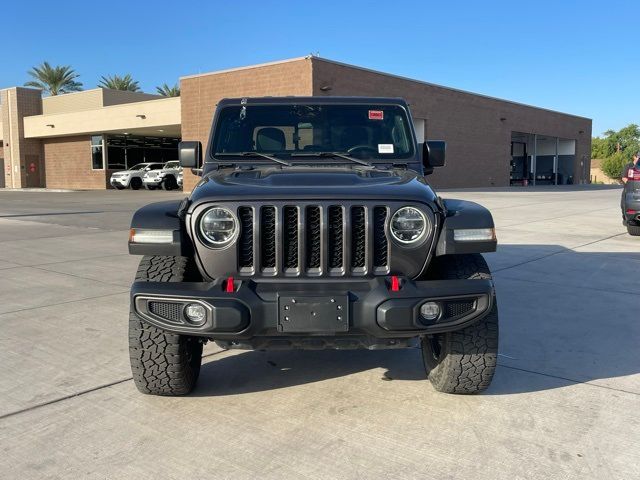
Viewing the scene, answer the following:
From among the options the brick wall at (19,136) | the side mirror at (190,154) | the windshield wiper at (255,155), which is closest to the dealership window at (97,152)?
the brick wall at (19,136)

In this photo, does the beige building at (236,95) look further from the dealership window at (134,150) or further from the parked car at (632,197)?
the parked car at (632,197)

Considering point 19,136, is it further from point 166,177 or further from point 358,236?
point 358,236

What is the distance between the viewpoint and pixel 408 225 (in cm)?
322

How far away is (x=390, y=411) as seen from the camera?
135 inches

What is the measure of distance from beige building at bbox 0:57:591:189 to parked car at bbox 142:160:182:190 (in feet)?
7.81

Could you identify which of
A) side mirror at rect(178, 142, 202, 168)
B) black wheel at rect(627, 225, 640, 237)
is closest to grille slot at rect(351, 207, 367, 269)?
side mirror at rect(178, 142, 202, 168)

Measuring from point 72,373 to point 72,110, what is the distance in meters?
41.5

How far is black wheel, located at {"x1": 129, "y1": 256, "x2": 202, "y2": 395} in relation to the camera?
3.33 metres

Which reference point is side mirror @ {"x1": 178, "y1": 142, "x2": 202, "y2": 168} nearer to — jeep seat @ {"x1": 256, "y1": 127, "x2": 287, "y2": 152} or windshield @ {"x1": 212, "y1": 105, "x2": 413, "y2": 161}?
windshield @ {"x1": 212, "y1": 105, "x2": 413, "y2": 161}

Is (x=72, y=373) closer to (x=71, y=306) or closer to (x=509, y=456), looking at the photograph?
(x=71, y=306)

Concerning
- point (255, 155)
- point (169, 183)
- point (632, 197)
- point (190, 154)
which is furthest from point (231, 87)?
point (255, 155)

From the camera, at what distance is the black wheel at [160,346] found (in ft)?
10.9

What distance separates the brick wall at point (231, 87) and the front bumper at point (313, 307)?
22522mm

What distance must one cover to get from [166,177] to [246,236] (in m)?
31.6
